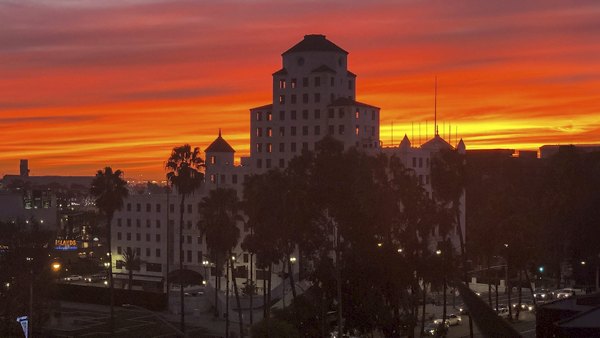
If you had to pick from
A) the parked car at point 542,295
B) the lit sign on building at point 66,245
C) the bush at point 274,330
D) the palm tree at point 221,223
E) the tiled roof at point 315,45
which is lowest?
the parked car at point 542,295

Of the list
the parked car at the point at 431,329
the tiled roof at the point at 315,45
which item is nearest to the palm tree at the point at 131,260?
the tiled roof at the point at 315,45

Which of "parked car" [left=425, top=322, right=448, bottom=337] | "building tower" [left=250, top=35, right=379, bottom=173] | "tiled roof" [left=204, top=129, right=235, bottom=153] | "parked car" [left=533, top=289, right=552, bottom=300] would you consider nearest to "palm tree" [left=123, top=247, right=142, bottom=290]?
"tiled roof" [left=204, top=129, right=235, bottom=153]

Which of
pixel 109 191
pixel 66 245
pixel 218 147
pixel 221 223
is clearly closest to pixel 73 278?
pixel 218 147

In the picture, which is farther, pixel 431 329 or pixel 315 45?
pixel 315 45

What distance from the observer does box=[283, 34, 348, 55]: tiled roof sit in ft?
364

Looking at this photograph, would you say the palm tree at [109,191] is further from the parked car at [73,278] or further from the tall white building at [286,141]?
the parked car at [73,278]

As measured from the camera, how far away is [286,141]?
113 m

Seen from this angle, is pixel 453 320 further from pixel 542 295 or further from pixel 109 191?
pixel 109 191

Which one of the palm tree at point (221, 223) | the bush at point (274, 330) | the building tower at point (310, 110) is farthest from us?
the building tower at point (310, 110)

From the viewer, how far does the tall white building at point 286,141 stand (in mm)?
108062

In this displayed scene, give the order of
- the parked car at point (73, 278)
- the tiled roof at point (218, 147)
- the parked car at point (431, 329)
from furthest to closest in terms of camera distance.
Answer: the tiled roof at point (218, 147)
the parked car at point (73, 278)
the parked car at point (431, 329)

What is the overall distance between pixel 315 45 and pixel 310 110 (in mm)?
9131

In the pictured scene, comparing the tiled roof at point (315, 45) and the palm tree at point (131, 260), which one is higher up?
the tiled roof at point (315, 45)

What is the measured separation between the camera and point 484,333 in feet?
35.3
